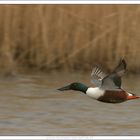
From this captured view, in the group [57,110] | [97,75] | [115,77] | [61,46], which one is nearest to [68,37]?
[61,46]

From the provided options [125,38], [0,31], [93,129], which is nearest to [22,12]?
[0,31]

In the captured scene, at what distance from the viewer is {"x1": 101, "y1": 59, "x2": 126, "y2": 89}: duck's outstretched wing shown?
8.78 m

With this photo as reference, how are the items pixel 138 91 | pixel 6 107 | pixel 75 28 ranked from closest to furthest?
pixel 6 107, pixel 138 91, pixel 75 28

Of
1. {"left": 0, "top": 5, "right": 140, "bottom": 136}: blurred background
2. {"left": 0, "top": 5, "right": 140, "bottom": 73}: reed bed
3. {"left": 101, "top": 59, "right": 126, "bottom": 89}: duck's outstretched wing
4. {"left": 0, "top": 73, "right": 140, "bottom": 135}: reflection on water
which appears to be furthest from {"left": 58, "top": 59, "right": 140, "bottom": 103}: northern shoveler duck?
{"left": 0, "top": 5, "right": 140, "bottom": 73}: reed bed

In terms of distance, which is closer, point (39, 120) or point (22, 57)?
point (39, 120)

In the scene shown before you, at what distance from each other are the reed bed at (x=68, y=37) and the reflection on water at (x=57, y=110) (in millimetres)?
219

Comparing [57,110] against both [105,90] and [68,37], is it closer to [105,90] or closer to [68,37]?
[68,37]

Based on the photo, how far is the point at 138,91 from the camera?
40.7 ft

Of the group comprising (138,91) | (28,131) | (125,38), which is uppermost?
(125,38)

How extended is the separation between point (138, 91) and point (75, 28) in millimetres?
1394

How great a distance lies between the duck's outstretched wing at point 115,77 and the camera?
878 centimetres

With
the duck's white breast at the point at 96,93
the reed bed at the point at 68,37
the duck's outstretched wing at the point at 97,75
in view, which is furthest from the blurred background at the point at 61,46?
the duck's outstretched wing at the point at 97,75

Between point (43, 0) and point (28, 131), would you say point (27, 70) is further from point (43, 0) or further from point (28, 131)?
point (28, 131)

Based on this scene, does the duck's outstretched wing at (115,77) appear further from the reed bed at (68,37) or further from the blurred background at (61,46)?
the reed bed at (68,37)
